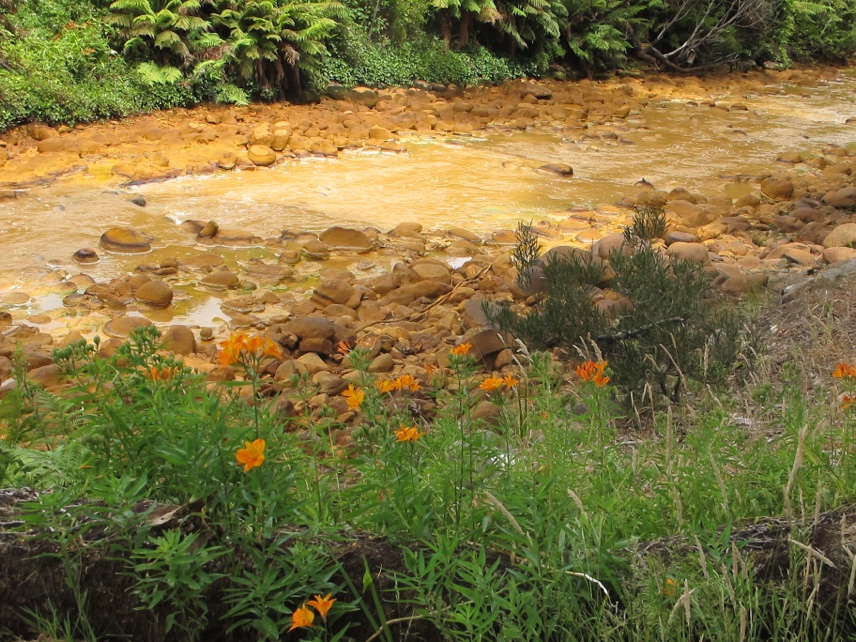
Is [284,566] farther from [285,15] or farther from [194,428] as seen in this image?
[285,15]

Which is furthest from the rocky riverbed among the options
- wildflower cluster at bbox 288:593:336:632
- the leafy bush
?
wildflower cluster at bbox 288:593:336:632

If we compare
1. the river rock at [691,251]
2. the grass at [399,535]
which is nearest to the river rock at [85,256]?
the river rock at [691,251]

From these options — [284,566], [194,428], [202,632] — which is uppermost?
[194,428]

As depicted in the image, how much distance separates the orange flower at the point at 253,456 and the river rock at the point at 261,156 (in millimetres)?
9746

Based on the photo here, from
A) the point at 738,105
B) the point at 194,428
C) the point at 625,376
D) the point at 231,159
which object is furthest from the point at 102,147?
the point at 738,105

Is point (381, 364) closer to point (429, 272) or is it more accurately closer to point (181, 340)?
point (181, 340)

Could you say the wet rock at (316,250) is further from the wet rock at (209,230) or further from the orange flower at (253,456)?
the orange flower at (253,456)

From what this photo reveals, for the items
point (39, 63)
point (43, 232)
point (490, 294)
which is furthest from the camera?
point (39, 63)

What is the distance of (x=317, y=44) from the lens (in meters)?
14.2

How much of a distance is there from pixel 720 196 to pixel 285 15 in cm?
701

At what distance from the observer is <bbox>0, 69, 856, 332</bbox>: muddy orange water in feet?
27.5

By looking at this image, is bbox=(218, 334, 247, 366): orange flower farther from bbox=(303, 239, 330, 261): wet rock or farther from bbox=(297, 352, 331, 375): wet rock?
bbox=(303, 239, 330, 261): wet rock

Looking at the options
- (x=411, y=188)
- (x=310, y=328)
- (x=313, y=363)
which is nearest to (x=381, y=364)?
(x=313, y=363)

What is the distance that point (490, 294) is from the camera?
711 centimetres
